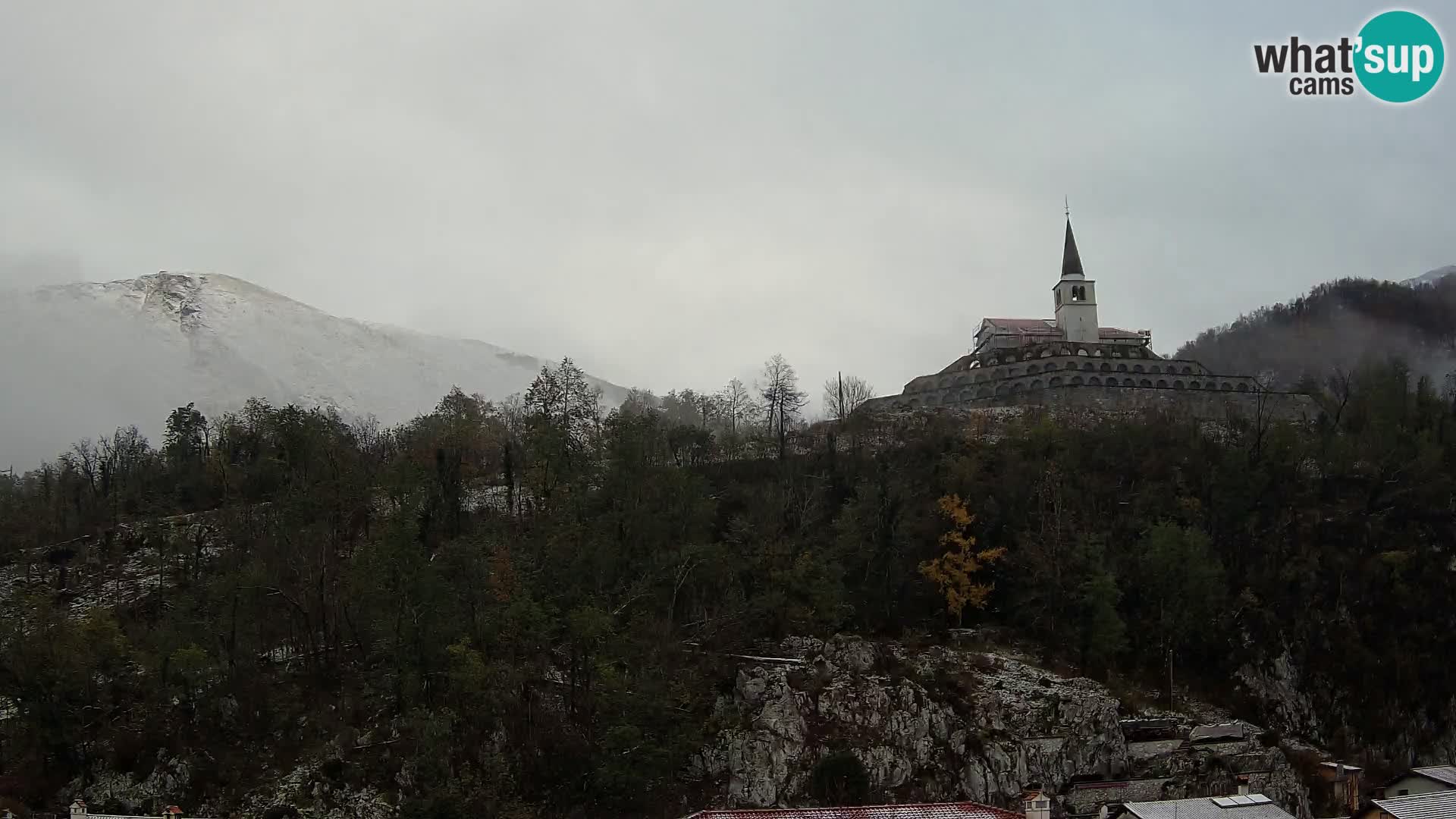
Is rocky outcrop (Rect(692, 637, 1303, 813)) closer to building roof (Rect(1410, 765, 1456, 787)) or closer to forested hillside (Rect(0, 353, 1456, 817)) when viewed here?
forested hillside (Rect(0, 353, 1456, 817))

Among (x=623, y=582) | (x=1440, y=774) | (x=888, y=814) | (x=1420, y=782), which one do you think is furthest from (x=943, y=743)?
(x=1440, y=774)

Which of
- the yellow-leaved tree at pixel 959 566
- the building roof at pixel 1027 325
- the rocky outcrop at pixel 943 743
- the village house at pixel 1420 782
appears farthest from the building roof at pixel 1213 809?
the building roof at pixel 1027 325

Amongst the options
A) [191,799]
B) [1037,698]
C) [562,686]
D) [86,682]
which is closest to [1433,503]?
[1037,698]

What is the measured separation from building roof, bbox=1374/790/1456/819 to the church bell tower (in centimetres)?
5809

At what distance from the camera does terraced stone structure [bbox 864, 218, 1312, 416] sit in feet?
246

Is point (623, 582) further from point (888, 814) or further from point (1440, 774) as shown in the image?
point (1440, 774)

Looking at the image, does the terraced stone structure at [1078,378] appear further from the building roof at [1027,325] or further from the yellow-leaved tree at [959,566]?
the yellow-leaved tree at [959,566]

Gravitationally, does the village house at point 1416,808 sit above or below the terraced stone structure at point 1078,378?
below

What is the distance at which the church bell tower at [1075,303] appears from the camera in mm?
84312

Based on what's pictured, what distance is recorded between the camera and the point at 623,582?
43.3 meters

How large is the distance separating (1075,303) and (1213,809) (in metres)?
63.0

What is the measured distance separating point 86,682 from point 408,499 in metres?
13.2

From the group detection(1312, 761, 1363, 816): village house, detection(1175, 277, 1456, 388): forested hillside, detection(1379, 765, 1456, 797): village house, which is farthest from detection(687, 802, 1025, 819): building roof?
detection(1175, 277, 1456, 388): forested hillside

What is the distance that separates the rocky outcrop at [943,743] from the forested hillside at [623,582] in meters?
1.96
